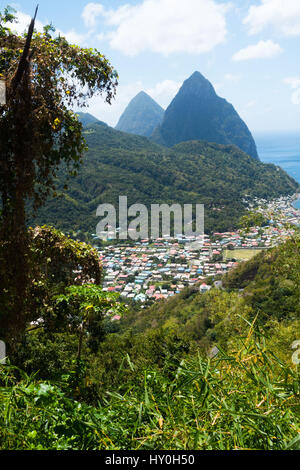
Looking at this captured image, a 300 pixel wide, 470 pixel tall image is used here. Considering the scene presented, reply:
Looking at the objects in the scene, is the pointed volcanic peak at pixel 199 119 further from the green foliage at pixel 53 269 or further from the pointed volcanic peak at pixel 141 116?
the green foliage at pixel 53 269

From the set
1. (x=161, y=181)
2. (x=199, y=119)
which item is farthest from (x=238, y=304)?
(x=199, y=119)

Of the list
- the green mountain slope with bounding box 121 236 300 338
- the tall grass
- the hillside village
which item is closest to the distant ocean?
Result: the hillside village

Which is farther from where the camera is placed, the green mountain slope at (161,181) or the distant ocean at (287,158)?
the distant ocean at (287,158)

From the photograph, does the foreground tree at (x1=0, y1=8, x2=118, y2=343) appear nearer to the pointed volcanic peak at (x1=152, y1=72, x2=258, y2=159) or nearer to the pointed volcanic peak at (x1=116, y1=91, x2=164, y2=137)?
the pointed volcanic peak at (x1=152, y1=72, x2=258, y2=159)
